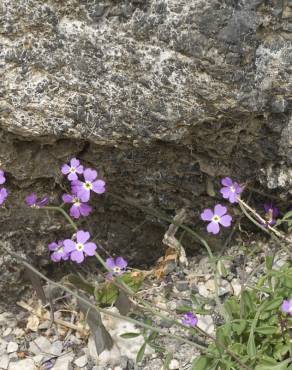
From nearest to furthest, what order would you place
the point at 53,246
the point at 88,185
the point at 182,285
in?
the point at 88,185 < the point at 53,246 < the point at 182,285

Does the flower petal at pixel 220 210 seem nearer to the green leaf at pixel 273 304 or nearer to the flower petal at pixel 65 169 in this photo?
the green leaf at pixel 273 304

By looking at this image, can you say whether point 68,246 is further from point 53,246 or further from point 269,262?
point 269,262

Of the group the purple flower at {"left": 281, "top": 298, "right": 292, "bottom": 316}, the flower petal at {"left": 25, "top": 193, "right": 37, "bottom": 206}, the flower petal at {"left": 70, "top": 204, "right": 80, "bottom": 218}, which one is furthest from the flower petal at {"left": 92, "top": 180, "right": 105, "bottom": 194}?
the purple flower at {"left": 281, "top": 298, "right": 292, "bottom": 316}

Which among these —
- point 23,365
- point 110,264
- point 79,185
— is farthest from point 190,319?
point 23,365

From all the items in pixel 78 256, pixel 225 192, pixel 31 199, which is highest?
pixel 225 192

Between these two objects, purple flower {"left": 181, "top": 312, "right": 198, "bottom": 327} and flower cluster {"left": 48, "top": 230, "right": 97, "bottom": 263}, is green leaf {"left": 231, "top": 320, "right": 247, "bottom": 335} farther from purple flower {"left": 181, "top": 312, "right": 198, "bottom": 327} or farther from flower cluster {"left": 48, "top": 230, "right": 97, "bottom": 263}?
flower cluster {"left": 48, "top": 230, "right": 97, "bottom": 263}

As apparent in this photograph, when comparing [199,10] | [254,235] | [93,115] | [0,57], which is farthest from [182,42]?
[254,235]

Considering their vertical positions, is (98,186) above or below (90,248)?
above

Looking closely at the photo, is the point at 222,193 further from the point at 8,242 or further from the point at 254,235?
the point at 8,242
